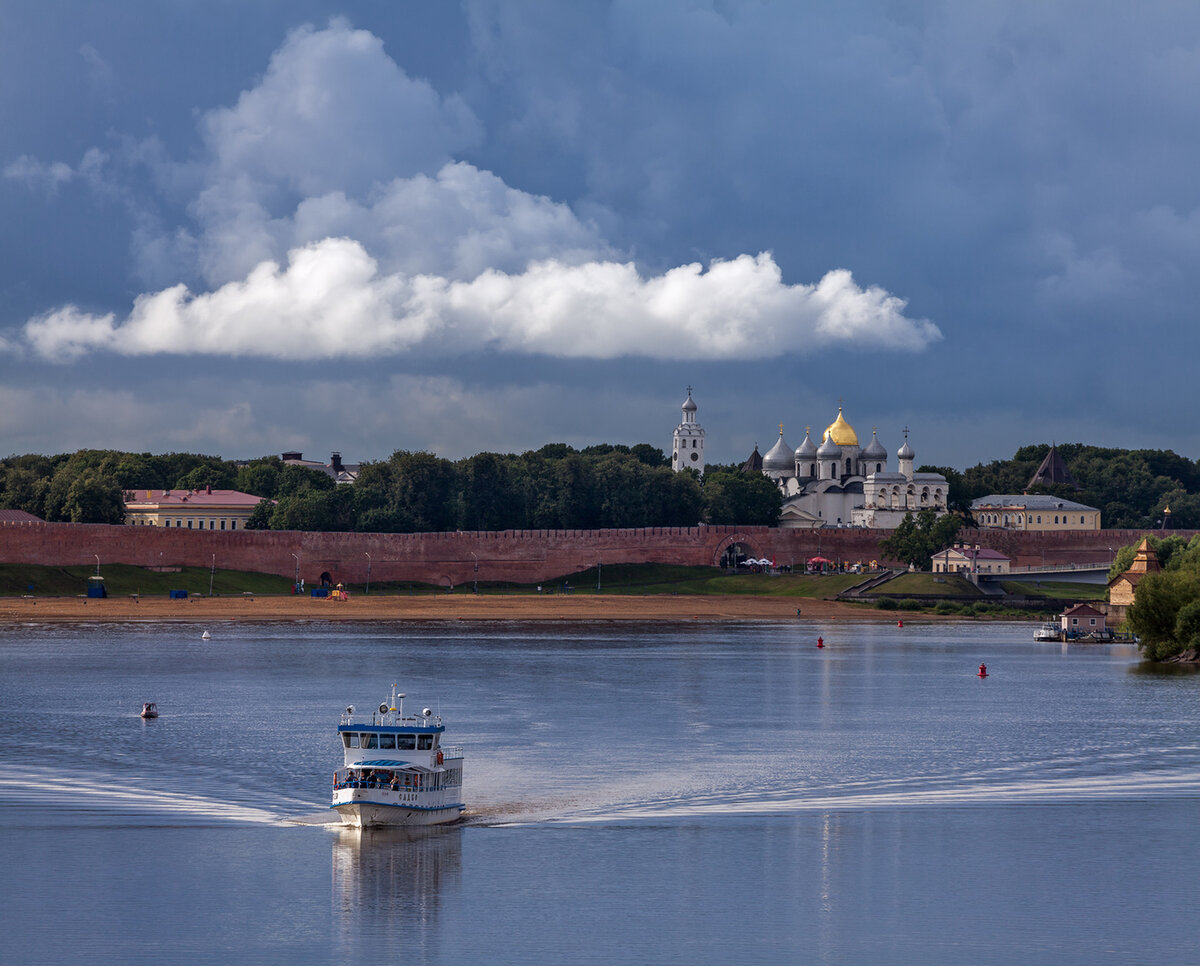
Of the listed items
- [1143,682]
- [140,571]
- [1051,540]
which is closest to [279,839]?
[1143,682]

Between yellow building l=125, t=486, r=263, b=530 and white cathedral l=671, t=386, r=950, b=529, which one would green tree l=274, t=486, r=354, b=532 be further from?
white cathedral l=671, t=386, r=950, b=529

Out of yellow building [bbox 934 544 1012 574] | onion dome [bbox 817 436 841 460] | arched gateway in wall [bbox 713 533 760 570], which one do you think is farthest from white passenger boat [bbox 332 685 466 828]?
onion dome [bbox 817 436 841 460]

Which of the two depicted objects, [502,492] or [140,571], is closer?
[140,571]

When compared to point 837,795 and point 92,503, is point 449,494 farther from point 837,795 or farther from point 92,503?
point 837,795

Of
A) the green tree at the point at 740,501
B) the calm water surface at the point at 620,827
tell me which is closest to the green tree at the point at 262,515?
the green tree at the point at 740,501

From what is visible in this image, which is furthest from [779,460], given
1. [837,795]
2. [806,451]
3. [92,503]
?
[837,795]

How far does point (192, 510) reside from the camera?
141 m

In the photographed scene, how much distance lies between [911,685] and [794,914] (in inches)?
1435

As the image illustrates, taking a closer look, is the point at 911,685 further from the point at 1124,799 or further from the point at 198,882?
the point at 198,882

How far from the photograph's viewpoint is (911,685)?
204 ft

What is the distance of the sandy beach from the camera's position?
92125 millimetres

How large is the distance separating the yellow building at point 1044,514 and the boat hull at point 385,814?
121594 mm

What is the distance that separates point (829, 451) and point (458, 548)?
2304 inches

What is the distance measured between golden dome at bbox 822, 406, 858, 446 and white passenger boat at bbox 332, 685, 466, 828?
13760 cm
